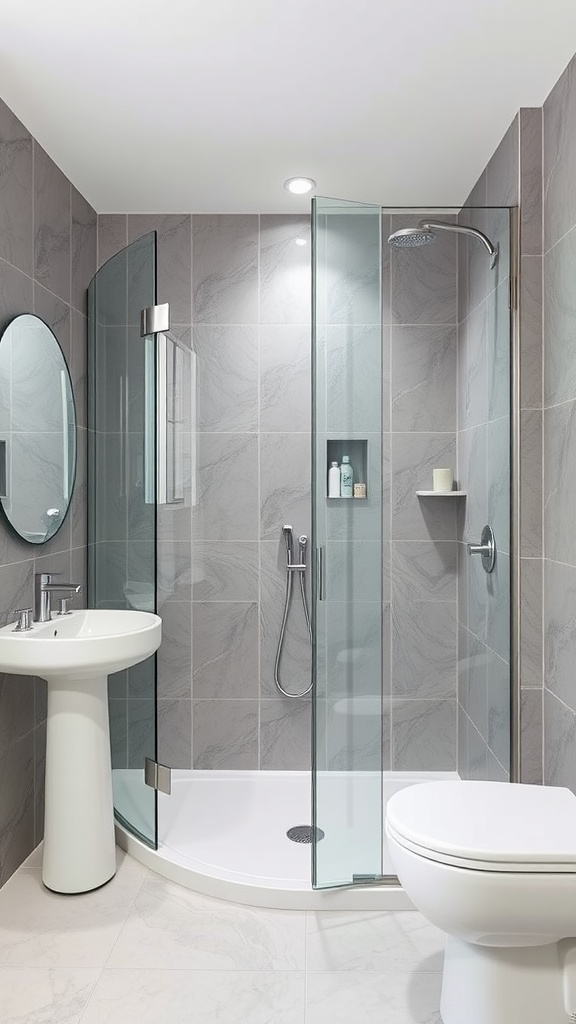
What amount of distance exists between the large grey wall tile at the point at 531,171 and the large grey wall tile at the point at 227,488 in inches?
56.1

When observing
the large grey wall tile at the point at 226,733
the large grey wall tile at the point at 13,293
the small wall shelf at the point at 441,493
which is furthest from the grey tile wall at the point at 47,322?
the small wall shelf at the point at 441,493

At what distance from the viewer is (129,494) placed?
104 inches

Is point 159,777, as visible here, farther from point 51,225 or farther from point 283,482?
Answer: point 51,225

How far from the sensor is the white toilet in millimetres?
1535

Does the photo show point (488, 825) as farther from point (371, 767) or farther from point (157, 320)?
point (157, 320)

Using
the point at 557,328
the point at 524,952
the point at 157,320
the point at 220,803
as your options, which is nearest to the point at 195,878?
the point at 220,803

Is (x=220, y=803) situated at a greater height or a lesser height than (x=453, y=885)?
lesser

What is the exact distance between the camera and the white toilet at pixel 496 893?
1535mm

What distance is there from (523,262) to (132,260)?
4.37 ft

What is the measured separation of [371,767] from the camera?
2.23 metres

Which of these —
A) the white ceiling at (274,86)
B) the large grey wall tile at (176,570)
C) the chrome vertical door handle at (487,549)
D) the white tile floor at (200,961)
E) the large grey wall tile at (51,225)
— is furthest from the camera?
the large grey wall tile at (176,570)

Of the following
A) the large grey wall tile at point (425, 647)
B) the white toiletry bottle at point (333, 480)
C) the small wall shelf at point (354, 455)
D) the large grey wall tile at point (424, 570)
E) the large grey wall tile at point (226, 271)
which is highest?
the large grey wall tile at point (226, 271)

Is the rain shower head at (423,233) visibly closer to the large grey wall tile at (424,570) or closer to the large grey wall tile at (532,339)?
the large grey wall tile at (532,339)

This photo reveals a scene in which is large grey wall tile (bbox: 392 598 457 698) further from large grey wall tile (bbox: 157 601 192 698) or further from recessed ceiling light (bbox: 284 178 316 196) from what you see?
recessed ceiling light (bbox: 284 178 316 196)
